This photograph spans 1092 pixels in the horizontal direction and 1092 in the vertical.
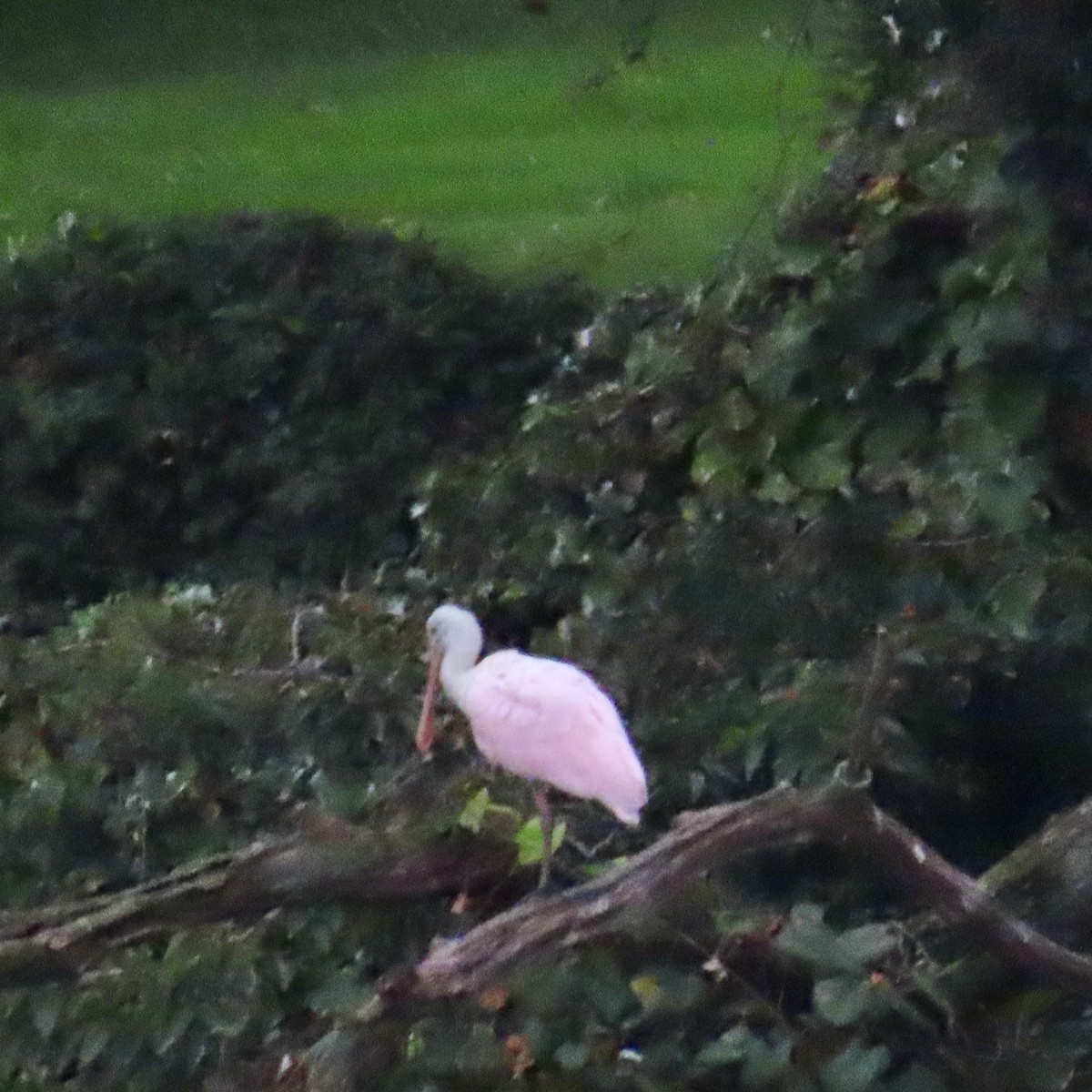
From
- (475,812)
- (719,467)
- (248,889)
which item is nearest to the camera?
(248,889)

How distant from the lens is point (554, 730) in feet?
6.62

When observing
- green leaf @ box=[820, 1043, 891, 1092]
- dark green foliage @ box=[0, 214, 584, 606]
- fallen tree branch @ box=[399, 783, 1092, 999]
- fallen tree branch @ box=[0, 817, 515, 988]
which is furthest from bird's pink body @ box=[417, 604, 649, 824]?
dark green foliage @ box=[0, 214, 584, 606]

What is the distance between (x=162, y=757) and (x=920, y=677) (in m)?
1.15

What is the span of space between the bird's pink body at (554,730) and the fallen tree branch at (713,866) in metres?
0.26

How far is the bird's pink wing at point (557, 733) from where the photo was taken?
77.8 inches

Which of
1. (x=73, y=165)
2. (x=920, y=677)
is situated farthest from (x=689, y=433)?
(x=73, y=165)

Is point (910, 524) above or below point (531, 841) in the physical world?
above

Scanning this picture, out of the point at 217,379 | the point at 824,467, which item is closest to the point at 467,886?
the point at 824,467

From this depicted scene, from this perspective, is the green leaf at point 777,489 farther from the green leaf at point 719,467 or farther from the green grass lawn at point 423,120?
the green grass lawn at point 423,120

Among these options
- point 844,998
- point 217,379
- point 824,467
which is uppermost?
point 824,467

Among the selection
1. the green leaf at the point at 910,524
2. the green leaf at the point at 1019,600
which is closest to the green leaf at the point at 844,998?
the green leaf at the point at 1019,600

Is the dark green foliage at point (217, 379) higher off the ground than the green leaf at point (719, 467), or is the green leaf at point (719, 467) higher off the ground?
the green leaf at point (719, 467)

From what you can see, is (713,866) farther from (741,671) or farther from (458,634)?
(741,671)

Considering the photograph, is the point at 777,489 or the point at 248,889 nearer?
the point at 248,889
